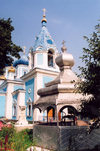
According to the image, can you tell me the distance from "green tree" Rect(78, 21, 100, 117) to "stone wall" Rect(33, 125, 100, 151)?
0.96 metres

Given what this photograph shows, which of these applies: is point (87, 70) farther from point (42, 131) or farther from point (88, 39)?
point (42, 131)

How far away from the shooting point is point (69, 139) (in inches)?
198

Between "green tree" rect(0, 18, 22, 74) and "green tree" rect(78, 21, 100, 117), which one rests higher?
"green tree" rect(0, 18, 22, 74)

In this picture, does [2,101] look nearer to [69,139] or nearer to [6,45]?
[6,45]

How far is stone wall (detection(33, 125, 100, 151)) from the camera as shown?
4.96 meters

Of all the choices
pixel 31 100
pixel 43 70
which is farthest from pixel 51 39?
pixel 31 100

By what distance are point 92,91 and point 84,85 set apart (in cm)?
27

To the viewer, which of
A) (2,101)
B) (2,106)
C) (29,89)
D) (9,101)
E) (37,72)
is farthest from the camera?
(2,101)

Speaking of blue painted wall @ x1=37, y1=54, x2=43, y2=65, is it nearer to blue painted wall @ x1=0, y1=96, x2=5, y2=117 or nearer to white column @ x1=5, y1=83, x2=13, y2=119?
white column @ x1=5, y1=83, x2=13, y2=119

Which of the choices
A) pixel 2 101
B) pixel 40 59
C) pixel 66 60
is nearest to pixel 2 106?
pixel 2 101

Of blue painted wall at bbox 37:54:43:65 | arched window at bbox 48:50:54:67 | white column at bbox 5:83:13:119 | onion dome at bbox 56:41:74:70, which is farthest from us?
white column at bbox 5:83:13:119

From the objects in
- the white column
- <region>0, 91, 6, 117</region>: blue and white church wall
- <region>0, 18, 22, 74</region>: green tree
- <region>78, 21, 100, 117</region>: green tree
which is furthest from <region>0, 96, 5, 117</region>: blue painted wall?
<region>78, 21, 100, 117</region>: green tree

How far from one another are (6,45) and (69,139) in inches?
289

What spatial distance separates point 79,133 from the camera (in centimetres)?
521
